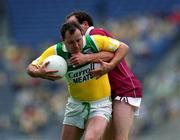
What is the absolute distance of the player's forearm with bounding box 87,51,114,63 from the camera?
838cm

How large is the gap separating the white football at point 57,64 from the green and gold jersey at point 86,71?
0.39 feet

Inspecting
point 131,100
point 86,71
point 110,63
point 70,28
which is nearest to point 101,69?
point 110,63

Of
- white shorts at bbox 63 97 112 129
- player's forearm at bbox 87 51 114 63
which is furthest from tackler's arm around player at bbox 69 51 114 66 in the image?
white shorts at bbox 63 97 112 129

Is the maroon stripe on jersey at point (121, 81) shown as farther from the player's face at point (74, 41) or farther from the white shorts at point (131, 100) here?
the player's face at point (74, 41)

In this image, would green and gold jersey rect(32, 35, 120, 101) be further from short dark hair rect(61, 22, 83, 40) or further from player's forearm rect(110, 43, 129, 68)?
short dark hair rect(61, 22, 83, 40)

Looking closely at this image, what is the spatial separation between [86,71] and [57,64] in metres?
0.41

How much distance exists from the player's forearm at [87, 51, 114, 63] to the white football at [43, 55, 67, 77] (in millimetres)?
285

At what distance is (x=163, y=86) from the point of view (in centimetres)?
1789

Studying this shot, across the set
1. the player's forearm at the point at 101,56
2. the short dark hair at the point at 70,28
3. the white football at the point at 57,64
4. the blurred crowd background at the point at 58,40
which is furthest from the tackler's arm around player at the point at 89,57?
the blurred crowd background at the point at 58,40

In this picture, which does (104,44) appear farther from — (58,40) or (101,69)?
(58,40)

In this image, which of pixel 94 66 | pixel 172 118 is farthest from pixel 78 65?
pixel 172 118

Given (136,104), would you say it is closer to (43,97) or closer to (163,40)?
(43,97)

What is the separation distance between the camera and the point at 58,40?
20.8 m

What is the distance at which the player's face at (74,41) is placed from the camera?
8156 millimetres
